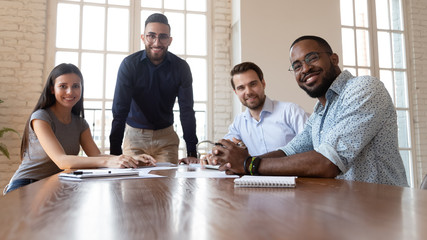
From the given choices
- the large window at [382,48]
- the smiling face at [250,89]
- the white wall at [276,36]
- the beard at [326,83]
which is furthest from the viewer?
the large window at [382,48]

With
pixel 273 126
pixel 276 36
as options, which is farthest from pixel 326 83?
pixel 276 36

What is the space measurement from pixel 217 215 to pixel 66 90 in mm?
1866

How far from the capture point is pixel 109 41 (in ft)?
14.0

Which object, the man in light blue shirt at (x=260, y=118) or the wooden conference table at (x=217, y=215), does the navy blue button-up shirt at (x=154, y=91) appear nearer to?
the man in light blue shirt at (x=260, y=118)

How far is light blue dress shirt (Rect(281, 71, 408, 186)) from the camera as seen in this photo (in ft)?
3.79

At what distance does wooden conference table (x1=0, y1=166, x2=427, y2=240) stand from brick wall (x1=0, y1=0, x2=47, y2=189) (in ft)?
11.4

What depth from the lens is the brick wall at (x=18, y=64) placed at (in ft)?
12.3

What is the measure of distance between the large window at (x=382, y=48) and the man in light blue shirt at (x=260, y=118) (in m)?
2.97

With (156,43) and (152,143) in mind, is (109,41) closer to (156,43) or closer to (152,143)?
(156,43)

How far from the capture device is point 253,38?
4.28 metres

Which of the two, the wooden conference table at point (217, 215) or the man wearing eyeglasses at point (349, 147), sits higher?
the man wearing eyeglasses at point (349, 147)

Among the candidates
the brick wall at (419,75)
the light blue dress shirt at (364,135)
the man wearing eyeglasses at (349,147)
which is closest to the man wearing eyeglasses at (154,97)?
the man wearing eyeglasses at (349,147)

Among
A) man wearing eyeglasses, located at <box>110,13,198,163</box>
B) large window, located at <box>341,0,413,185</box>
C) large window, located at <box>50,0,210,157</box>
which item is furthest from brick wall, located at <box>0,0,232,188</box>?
large window, located at <box>341,0,413,185</box>

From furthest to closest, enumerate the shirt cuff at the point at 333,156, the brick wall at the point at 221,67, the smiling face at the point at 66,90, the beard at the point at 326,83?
the brick wall at the point at 221,67 < the smiling face at the point at 66,90 < the beard at the point at 326,83 < the shirt cuff at the point at 333,156
